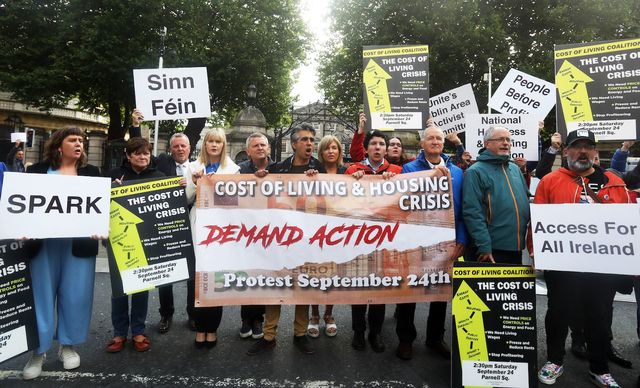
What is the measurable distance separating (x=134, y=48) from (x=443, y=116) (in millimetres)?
16101

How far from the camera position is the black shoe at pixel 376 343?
3832 millimetres

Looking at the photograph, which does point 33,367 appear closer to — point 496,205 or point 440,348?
point 440,348

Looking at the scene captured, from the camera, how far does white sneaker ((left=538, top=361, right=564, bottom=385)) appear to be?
3277mm

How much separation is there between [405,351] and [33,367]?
3244mm

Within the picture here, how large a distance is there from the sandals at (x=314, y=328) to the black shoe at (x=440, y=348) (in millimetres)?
1161

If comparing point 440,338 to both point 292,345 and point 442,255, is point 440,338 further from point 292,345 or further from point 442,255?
point 292,345

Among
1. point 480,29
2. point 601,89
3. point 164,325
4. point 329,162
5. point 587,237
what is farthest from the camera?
point 480,29

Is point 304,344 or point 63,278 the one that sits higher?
point 63,278

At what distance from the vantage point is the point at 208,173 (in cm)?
378

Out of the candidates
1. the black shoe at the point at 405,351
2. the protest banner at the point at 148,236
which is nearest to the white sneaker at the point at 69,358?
the protest banner at the point at 148,236

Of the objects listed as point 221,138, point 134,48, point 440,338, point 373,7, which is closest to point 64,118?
point 134,48

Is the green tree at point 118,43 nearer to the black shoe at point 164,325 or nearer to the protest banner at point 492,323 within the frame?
the black shoe at point 164,325

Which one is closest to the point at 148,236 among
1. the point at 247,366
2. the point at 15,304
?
the point at 15,304

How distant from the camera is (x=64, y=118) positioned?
3177 centimetres
